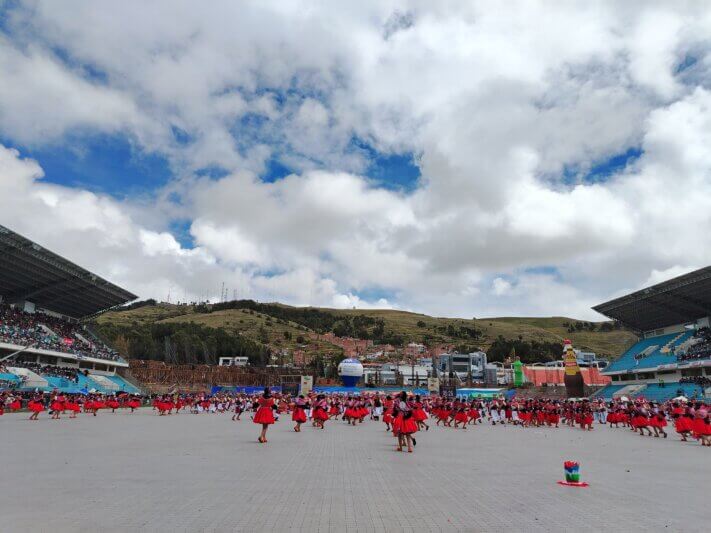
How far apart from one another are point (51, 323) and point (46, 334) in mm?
5708

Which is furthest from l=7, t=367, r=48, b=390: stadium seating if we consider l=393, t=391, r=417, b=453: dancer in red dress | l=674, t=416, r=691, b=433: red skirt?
l=674, t=416, r=691, b=433: red skirt

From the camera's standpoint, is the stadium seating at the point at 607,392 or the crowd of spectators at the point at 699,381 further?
the stadium seating at the point at 607,392

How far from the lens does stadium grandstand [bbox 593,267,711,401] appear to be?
4869 centimetres

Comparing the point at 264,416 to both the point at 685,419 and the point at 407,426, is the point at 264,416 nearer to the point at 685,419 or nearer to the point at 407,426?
the point at 407,426

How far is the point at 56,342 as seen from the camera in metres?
51.8

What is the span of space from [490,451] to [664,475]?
5417 millimetres

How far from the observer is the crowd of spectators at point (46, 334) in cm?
4533

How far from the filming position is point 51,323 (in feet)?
186

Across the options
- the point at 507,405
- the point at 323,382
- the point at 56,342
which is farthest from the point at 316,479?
the point at 323,382

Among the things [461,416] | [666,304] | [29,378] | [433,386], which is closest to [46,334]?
[29,378]

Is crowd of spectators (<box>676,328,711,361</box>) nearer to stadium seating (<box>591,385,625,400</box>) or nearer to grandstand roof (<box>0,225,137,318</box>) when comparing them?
stadium seating (<box>591,385,625,400</box>)

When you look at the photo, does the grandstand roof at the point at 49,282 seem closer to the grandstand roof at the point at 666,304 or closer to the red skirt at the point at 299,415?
the red skirt at the point at 299,415

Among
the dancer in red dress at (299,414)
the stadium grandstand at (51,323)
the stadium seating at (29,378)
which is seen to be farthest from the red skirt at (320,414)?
the stadium seating at (29,378)

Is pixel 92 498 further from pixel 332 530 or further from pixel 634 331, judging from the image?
pixel 634 331
